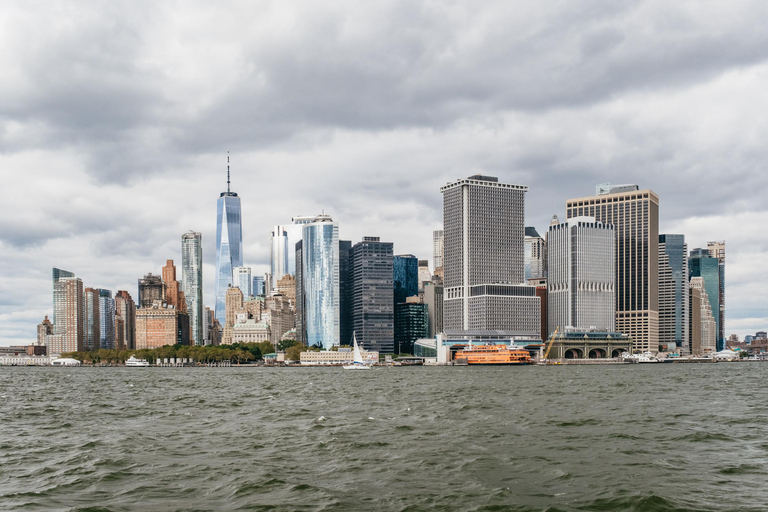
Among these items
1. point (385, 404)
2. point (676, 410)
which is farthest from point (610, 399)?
point (385, 404)

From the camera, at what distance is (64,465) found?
5262 cm

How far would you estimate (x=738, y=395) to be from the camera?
370 ft

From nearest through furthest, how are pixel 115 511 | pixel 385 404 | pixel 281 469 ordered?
pixel 115 511 → pixel 281 469 → pixel 385 404

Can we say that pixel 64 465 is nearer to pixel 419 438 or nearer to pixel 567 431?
pixel 419 438

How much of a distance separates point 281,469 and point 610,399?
221 ft

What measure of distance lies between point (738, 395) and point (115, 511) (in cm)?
10086

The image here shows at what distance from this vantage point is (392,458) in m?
53.4

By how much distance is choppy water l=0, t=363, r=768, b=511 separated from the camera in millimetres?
41188

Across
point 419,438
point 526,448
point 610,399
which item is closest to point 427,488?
point 526,448

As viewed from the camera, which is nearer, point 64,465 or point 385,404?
point 64,465

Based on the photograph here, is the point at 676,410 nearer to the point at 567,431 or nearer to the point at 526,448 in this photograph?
the point at 567,431

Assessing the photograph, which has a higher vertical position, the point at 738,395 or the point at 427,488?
the point at 427,488

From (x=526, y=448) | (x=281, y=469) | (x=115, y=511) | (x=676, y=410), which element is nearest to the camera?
(x=115, y=511)

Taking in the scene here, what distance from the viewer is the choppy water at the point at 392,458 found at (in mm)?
41188
